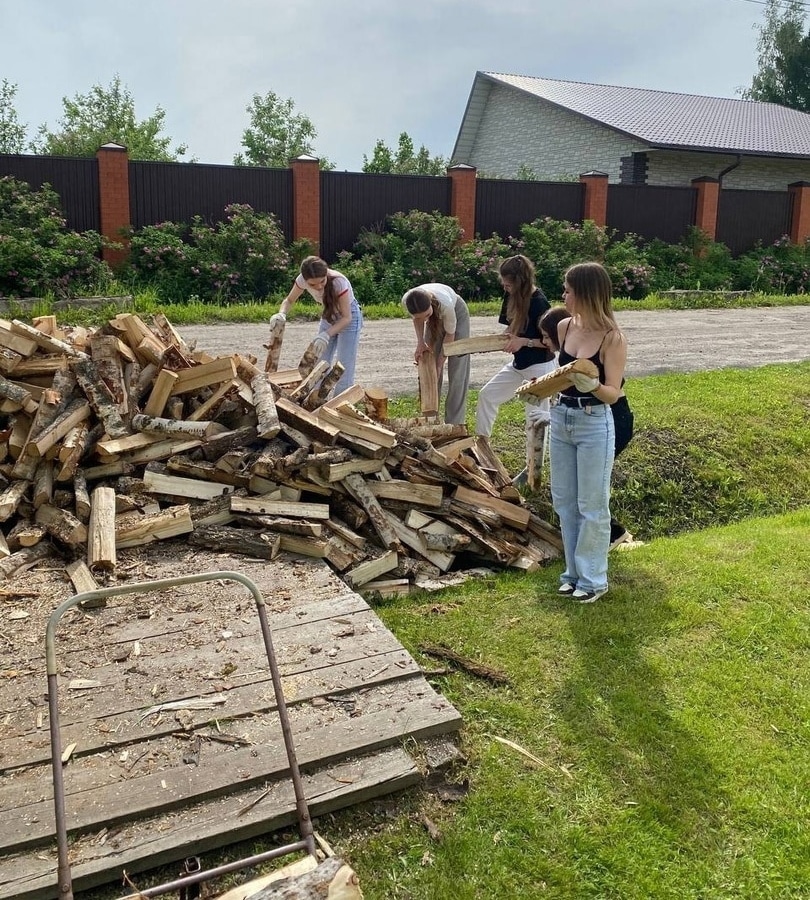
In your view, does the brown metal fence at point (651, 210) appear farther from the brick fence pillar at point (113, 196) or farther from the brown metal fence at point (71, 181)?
the brown metal fence at point (71, 181)

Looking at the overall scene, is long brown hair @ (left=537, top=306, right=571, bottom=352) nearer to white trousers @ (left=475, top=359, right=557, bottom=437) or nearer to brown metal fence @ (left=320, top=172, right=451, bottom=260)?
white trousers @ (left=475, top=359, right=557, bottom=437)

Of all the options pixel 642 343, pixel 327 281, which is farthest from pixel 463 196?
pixel 327 281

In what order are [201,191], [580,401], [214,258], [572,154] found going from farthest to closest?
[572,154] → [201,191] → [214,258] → [580,401]

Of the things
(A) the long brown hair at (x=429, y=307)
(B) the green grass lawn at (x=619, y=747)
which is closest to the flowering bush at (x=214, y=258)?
(A) the long brown hair at (x=429, y=307)

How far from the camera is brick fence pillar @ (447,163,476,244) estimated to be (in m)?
20.5

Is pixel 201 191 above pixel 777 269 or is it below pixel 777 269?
above

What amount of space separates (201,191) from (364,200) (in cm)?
388

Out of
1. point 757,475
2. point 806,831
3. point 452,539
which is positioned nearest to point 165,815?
point 806,831

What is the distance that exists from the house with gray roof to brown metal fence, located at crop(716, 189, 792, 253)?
2.16 metres

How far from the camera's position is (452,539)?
18.0 feet

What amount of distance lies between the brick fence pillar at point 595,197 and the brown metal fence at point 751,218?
4378mm

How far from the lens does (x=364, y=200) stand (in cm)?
1983

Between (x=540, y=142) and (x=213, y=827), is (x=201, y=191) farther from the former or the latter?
(x=213, y=827)

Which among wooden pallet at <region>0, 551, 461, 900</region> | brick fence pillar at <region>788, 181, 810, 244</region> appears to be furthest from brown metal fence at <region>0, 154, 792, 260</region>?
wooden pallet at <region>0, 551, 461, 900</region>
